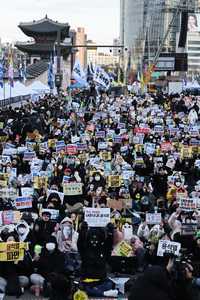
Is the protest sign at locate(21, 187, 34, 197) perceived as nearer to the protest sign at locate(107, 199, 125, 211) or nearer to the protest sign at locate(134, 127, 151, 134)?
the protest sign at locate(107, 199, 125, 211)

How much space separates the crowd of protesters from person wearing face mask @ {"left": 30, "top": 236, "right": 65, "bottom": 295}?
14mm

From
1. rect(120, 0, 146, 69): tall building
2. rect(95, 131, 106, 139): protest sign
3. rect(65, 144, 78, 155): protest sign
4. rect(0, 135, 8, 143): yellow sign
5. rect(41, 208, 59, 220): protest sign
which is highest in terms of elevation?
rect(120, 0, 146, 69): tall building

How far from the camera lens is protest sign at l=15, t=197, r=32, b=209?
1117cm

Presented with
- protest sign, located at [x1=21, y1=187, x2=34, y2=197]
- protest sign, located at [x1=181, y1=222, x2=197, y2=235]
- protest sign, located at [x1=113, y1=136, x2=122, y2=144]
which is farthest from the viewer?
protest sign, located at [x1=113, y1=136, x2=122, y2=144]

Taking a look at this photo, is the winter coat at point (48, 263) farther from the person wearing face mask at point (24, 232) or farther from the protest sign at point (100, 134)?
the protest sign at point (100, 134)

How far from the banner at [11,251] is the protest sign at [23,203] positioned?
2.57m

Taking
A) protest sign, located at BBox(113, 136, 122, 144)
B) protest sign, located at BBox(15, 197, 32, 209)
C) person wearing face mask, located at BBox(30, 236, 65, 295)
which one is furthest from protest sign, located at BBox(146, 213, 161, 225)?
protest sign, located at BBox(113, 136, 122, 144)

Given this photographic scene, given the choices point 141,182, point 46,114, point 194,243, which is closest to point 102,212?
point 194,243

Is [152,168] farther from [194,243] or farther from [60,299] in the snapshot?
[60,299]

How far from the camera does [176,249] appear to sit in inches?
347

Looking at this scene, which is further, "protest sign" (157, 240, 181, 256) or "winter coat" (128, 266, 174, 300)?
"protest sign" (157, 240, 181, 256)

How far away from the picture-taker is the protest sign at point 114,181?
42.7ft

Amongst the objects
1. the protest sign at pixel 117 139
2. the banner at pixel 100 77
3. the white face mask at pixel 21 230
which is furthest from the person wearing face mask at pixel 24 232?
the banner at pixel 100 77

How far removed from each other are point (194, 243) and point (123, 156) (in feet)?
22.0
